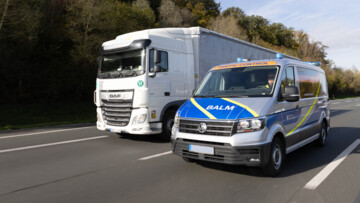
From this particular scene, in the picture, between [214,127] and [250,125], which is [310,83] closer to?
[250,125]

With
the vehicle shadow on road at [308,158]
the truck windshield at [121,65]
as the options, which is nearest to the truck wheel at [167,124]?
the truck windshield at [121,65]

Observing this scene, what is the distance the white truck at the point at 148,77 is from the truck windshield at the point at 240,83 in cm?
198

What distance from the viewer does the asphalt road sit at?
410 cm

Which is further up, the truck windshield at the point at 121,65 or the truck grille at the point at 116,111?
the truck windshield at the point at 121,65

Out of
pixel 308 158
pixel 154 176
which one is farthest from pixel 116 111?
pixel 308 158

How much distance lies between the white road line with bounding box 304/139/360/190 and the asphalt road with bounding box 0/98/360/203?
1cm

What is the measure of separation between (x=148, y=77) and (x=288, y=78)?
354cm

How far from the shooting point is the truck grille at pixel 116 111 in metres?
7.70

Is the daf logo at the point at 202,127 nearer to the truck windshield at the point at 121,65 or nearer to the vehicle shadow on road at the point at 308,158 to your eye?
the vehicle shadow on road at the point at 308,158

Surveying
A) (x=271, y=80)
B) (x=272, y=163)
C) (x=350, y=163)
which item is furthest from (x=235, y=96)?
(x=350, y=163)

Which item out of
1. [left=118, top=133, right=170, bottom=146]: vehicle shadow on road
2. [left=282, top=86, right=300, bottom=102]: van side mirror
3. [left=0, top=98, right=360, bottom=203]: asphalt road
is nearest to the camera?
[left=0, top=98, right=360, bottom=203]: asphalt road

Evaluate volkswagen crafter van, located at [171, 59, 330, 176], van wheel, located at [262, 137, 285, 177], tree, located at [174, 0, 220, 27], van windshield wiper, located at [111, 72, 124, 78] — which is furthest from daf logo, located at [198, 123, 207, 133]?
tree, located at [174, 0, 220, 27]

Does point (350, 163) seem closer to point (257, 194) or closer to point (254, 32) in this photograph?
point (257, 194)

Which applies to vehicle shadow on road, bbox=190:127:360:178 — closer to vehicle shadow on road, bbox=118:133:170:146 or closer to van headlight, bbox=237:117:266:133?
van headlight, bbox=237:117:266:133
